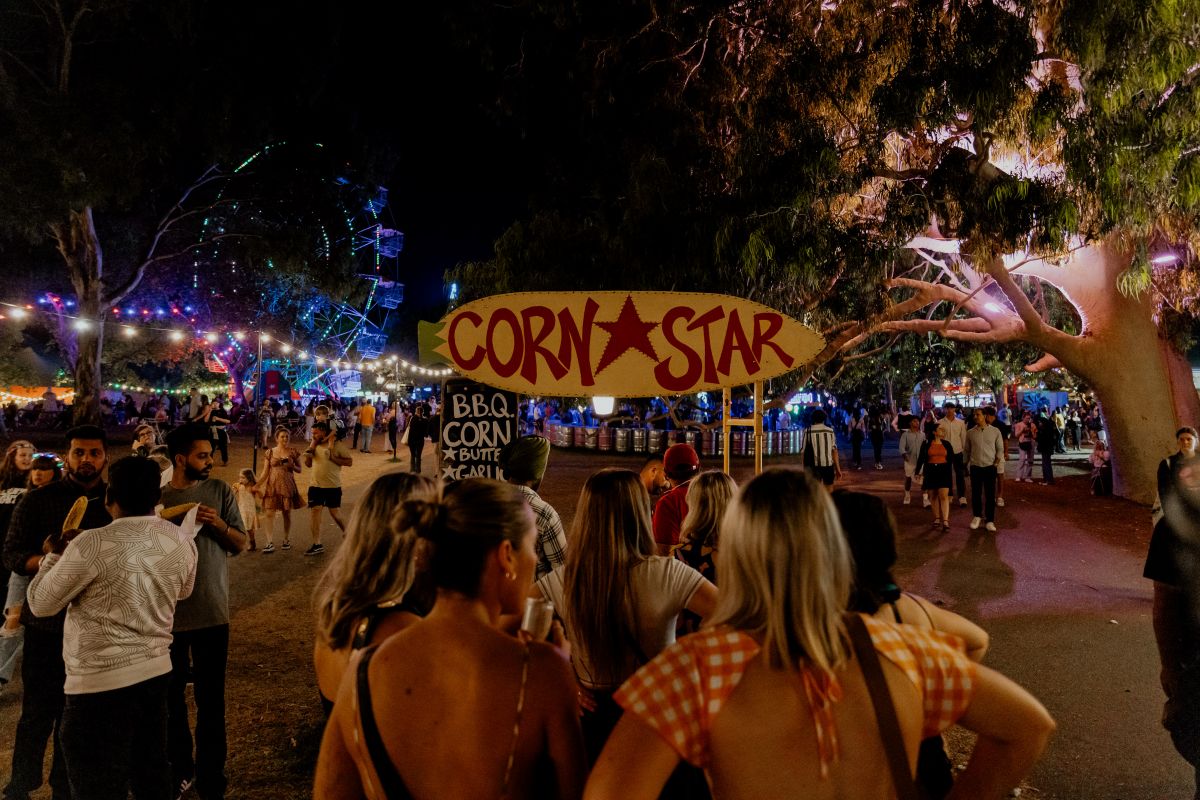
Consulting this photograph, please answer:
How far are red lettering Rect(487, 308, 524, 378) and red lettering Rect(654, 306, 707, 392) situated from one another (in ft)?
2.88

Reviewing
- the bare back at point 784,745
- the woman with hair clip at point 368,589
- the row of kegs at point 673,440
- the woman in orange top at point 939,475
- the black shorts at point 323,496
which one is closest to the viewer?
the bare back at point 784,745

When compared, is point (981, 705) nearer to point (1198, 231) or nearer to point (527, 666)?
point (527, 666)

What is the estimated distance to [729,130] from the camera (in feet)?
39.1

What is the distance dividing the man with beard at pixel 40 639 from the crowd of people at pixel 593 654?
3 centimetres

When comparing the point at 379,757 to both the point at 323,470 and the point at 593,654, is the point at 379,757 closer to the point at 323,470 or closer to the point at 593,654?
the point at 593,654

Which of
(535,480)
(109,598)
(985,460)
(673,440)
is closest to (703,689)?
(109,598)

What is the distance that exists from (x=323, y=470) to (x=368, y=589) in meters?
7.45

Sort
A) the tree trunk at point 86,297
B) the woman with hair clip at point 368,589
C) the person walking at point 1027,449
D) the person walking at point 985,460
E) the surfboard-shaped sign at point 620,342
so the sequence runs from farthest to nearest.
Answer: the tree trunk at point 86,297, the person walking at point 1027,449, the person walking at point 985,460, the surfboard-shaped sign at point 620,342, the woman with hair clip at point 368,589

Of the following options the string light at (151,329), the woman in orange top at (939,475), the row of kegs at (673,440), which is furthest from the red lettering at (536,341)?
the row of kegs at (673,440)

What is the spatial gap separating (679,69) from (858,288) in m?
4.86

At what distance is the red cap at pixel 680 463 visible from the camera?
4.79 metres

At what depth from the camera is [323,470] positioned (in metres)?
9.05

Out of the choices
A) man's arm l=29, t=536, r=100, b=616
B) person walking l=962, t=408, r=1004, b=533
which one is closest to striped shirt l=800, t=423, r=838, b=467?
person walking l=962, t=408, r=1004, b=533

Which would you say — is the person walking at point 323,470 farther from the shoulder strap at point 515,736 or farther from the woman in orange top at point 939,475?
the woman in orange top at point 939,475
